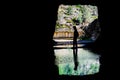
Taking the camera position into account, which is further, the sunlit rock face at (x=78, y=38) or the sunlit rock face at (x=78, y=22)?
the sunlit rock face at (x=78, y=22)

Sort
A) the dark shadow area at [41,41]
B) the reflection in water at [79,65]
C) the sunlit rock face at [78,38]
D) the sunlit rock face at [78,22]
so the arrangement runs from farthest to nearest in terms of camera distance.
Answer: the sunlit rock face at [78,22] < the sunlit rock face at [78,38] < the reflection in water at [79,65] < the dark shadow area at [41,41]

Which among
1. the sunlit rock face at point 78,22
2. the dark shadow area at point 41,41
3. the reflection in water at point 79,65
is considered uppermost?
the dark shadow area at point 41,41

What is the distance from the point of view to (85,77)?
8.65 metres

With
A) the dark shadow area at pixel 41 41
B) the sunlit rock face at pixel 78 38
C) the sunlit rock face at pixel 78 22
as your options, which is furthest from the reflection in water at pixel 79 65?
the sunlit rock face at pixel 78 22

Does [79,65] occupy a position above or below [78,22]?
above

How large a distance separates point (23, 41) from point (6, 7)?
1.35 m

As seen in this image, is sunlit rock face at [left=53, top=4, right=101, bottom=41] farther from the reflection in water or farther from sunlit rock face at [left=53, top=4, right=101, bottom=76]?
the reflection in water

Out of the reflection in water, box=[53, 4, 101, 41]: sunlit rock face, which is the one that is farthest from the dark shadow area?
box=[53, 4, 101, 41]: sunlit rock face

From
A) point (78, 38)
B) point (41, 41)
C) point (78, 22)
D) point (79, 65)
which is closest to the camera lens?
point (41, 41)

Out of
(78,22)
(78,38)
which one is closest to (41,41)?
(78,38)

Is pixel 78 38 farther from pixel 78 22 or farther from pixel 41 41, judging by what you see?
pixel 41 41

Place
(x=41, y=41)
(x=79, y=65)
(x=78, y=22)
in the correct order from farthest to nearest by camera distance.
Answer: (x=78, y=22), (x=79, y=65), (x=41, y=41)

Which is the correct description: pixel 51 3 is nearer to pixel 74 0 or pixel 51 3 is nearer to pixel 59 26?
pixel 74 0

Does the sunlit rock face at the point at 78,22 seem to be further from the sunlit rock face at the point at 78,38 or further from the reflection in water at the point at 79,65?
the reflection in water at the point at 79,65
